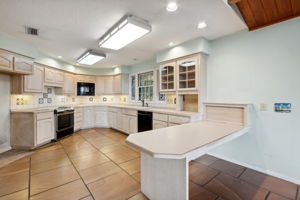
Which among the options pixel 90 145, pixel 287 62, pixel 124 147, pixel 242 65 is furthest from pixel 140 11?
pixel 90 145

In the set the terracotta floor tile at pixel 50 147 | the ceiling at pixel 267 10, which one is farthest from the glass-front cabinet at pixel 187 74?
Result: the terracotta floor tile at pixel 50 147

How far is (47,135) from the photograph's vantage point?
359 cm

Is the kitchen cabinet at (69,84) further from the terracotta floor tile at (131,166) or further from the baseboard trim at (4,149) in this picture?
the terracotta floor tile at (131,166)

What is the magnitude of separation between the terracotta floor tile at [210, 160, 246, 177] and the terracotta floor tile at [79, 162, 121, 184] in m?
1.77

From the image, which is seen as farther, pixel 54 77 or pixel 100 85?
pixel 100 85

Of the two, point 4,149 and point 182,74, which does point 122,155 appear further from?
point 4,149

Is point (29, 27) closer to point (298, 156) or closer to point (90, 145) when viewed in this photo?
point (90, 145)

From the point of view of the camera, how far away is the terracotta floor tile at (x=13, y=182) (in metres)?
1.88

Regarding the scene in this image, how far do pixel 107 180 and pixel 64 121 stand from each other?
282cm

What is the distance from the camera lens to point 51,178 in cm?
214

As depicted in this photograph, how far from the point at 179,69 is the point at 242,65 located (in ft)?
3.91

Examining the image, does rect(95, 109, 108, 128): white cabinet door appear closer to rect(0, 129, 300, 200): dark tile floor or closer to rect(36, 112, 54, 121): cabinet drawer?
rect(36, 112, 54, 121): cabinet drawer

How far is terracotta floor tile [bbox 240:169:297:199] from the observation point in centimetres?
182

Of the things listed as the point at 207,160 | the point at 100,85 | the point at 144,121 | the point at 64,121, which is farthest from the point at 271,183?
the point at 100,85
